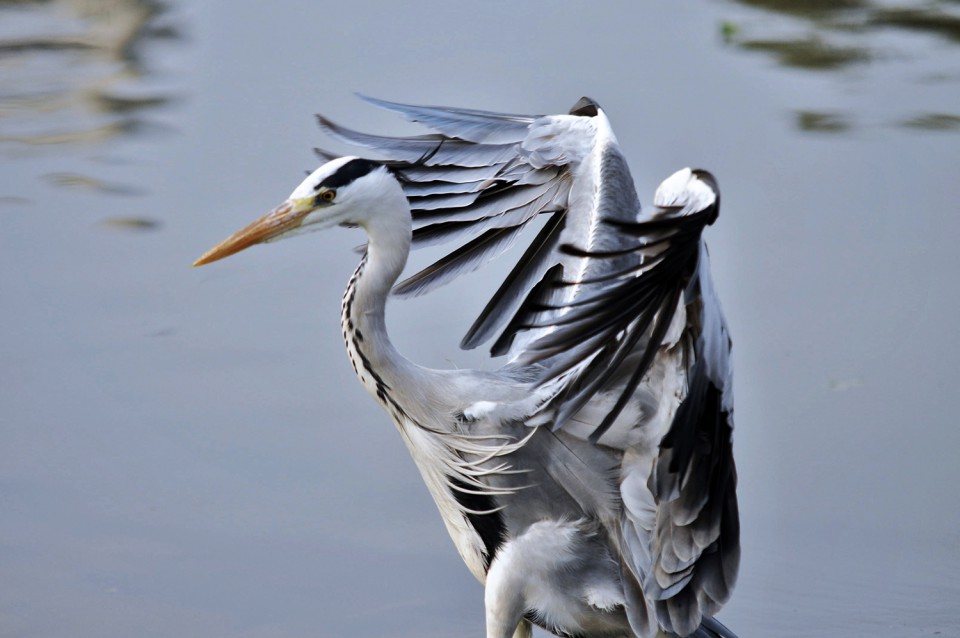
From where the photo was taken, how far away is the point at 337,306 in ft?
15.9

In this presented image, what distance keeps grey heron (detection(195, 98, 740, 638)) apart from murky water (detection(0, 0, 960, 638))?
44 cm

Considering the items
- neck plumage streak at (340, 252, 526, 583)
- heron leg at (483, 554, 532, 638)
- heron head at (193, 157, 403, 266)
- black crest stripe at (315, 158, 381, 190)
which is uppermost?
black crest stripe at (315, 158, 381, 190)

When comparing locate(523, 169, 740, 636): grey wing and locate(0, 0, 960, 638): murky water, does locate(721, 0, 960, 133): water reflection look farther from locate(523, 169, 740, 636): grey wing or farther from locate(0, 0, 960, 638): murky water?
locate(523, 169, 740, 636): grey wing

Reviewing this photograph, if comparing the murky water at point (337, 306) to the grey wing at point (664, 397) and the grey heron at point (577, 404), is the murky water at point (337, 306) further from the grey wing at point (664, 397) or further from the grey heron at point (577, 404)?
the grey wing at point (664, 397)

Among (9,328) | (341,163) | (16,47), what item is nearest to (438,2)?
(16,47)

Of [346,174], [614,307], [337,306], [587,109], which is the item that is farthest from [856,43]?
[614,307]

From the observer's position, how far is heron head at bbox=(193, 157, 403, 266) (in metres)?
3.11

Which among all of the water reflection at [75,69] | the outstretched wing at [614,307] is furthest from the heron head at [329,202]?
the water reflection at [75,69]

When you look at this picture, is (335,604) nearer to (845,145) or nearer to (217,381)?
(217,381)

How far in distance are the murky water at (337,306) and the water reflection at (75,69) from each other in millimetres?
22

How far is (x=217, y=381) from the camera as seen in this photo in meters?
4.49

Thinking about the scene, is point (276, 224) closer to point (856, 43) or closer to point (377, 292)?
point (377, 292)

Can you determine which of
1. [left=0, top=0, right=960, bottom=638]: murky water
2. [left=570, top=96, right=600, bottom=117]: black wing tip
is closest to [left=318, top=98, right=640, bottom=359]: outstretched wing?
[left=570, top=96, right=600, bottom=117]: black wing tip

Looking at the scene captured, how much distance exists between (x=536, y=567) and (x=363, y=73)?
3531 mm
